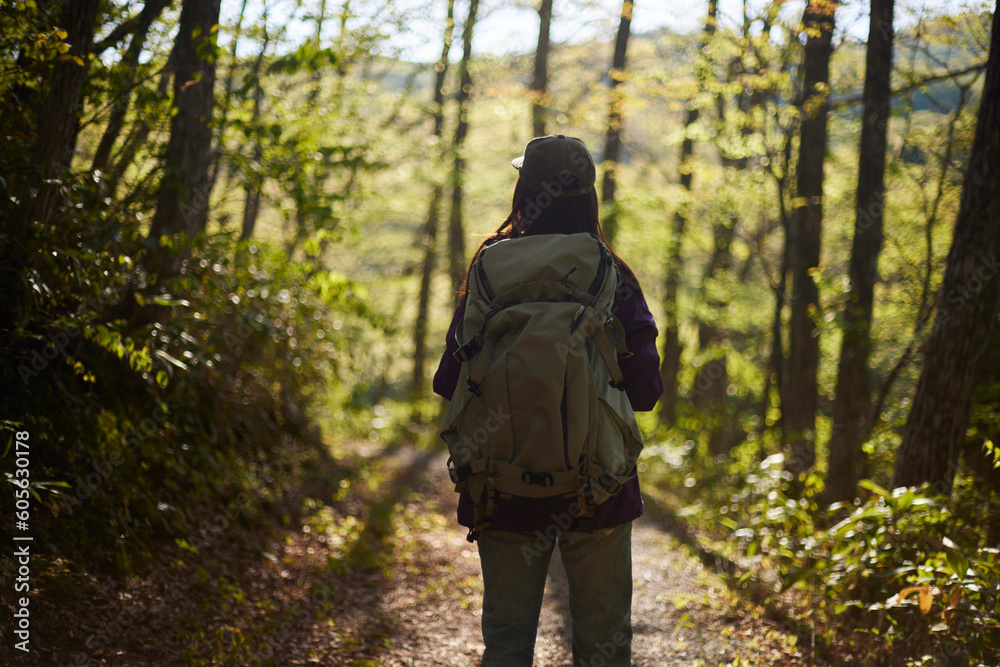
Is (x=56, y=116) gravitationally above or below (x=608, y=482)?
above

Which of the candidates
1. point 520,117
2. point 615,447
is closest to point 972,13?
point 615,447

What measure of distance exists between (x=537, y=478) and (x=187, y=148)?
4.12m

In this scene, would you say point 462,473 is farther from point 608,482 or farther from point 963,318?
point 963,318

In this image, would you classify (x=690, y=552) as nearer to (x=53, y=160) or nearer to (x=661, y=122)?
(x=53, y=160)

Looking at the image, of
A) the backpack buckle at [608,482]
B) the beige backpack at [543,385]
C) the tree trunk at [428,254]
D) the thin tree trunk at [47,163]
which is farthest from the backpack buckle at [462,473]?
the tree trunk at [428,254]

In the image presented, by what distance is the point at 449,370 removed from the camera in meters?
2.14

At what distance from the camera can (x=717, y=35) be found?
768 centimetres

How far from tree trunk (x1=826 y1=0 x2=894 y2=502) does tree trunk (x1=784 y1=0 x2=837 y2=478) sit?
55 centimetres

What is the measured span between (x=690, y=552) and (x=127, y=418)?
4564mm

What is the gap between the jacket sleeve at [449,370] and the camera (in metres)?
2.14

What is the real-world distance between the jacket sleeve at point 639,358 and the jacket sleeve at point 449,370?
0.53 m

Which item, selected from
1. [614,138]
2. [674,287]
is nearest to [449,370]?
[674,287]

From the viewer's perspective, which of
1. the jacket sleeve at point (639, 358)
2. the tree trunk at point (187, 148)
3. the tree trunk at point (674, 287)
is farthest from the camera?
the tree trunk at point (674, 287)

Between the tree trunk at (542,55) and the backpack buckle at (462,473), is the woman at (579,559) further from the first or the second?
the tree trunk at (542,55)
